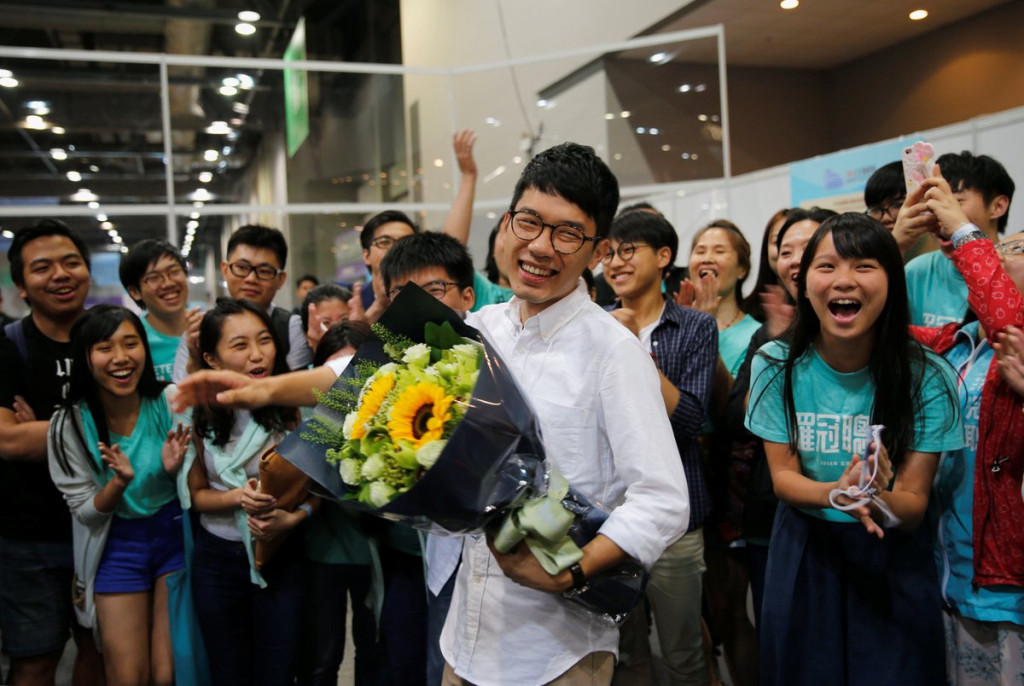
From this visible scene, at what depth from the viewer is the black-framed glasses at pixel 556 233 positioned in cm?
134

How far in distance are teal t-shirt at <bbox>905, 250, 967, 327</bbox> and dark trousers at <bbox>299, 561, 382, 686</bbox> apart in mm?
1874

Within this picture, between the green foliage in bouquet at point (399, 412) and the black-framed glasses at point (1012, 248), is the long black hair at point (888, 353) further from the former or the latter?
the green foliage in bouquet at point (399, 412)

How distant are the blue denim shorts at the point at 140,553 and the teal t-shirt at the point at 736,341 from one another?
1.95 m

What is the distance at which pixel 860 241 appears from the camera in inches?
69.7

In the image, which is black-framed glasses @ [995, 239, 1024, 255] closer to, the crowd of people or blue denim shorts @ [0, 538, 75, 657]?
the crowd of people

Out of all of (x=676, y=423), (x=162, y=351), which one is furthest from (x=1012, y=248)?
(x=162, y=351)

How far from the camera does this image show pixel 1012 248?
1.97 m

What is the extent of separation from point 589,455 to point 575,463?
3 cm

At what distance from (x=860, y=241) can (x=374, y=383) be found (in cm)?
118

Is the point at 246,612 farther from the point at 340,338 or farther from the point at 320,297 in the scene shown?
the point at 320,297

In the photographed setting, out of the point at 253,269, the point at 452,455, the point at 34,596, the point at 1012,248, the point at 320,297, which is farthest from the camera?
the point at 320,297

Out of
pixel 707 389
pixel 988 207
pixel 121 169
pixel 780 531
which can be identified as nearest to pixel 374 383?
pixel 780 531

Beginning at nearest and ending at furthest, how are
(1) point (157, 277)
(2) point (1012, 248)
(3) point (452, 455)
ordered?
1. (3) point (452, 455)
2. (2) point (1012, 248)
3. (1) point (157, 277)

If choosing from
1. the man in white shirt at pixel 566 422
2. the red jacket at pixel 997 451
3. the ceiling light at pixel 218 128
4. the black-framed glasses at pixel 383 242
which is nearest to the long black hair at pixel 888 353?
the red jacket at pixel 997 451
